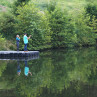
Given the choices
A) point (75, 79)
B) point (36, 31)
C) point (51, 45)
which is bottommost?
point (51, 45)

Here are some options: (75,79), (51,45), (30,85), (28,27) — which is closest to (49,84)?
(30,85)

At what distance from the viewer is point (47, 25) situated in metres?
44.2

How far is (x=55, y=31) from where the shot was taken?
4788 cm

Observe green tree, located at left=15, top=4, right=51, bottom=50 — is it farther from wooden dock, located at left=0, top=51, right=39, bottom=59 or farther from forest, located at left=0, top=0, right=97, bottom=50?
wooden dock, located at left=0, top=51, right=39, bottom=59

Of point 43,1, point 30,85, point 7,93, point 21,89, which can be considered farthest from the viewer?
point 43,1

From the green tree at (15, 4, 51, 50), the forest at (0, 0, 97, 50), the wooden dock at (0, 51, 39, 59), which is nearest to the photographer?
the wooden dock at (0, 51, 39, 59)

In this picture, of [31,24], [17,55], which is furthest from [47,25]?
[17,55]

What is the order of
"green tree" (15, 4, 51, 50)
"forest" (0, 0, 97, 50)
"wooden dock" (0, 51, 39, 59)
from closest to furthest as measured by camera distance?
1. "wooden dock" (0, 51, 39, 59)
2. "forest" (0, 0, 97, 50)
3. "green tree" (15, 4, 51, 50)

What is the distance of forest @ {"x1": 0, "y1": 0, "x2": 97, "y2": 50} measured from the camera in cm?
3834

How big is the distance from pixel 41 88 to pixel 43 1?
240 ft

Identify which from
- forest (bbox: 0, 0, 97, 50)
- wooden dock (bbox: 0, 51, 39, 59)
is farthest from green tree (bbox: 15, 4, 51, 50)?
wooden dock (bbox: 0, 51, 39, 59)

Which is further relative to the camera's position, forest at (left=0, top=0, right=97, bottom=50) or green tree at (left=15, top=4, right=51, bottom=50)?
green tree at (left=15, top=4, right=51, bottom=50)

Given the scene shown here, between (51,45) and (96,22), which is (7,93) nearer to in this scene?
(51,45)

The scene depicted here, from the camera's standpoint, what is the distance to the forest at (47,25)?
38.3m
